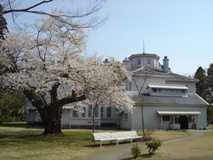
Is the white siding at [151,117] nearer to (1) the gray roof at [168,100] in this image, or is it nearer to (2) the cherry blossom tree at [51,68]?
(1) the gray roof at [168,100]

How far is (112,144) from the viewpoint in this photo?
17.1 meters

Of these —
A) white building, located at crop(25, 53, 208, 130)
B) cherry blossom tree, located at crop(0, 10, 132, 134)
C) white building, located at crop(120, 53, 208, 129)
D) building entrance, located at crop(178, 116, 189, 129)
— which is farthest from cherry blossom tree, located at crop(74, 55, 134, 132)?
building entrance, located at crop(178, 116, 189, 129)

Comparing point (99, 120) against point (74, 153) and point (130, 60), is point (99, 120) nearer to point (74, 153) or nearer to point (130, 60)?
point (130, 60)

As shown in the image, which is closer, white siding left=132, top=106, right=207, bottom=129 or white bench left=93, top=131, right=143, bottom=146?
white bench left=93, top=131, right=143, bottom=146

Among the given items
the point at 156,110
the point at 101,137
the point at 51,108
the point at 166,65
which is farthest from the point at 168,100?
the point at 101,137

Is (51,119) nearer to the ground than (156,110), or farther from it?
nearer to the ground

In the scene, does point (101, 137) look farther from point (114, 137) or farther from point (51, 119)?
point (51, 119)

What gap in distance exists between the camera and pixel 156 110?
34.6 meters

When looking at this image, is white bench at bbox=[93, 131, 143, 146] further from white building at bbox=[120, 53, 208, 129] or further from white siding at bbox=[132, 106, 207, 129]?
white siding at bbox=[132, 106, 207, 129]

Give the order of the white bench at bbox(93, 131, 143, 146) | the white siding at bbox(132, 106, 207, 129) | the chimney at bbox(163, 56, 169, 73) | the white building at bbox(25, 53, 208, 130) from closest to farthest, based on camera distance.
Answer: the white bench at bbox(93, 131, 143, 146)
the white siding at bbox(132, 106, 207, 129)
the white building at bbox(25, 53, 208, 130)
the chimney at bbox(163, 56, 169, 73)

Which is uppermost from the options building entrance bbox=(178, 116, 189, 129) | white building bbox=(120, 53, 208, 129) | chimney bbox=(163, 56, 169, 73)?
chimney bbox=(163, 56, 169, 73)

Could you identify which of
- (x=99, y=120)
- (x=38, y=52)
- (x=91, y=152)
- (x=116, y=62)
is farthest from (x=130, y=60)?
(x=91, y=152)

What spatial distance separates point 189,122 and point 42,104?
21.5 metres

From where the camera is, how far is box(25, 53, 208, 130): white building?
34.2 meters
